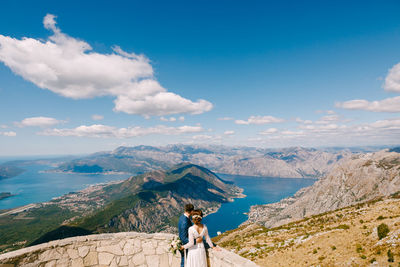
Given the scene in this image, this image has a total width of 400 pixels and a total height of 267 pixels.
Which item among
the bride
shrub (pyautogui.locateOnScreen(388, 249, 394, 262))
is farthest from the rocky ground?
the bride

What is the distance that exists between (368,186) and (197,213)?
229719 millimetres

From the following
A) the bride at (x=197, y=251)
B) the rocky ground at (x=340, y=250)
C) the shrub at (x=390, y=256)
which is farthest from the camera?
the rocky ground at (x=340, y=250)

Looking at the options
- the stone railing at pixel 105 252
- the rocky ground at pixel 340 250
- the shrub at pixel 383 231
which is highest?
the stone railing at pixel 105 252

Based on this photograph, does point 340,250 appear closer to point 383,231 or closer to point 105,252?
point 383,231

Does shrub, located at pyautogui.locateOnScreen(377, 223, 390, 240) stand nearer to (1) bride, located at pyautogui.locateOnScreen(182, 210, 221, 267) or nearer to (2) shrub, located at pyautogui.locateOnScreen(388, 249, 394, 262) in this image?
(2) shrub, located at pyautogui.locateOnScreen(388, 249, 394, 262)

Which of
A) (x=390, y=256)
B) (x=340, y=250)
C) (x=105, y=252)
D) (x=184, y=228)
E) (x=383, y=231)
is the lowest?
(x=340, y=250)

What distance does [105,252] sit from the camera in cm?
1088

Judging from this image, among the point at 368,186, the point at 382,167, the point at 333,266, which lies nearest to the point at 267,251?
the point at 333,266

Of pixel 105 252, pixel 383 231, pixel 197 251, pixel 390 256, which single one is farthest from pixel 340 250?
pixel 105 252

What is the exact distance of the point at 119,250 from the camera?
1112 cm

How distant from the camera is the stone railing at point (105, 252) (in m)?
9.44

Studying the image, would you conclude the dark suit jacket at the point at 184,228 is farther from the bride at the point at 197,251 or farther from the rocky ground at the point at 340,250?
the rocky ground at the point at 340,250

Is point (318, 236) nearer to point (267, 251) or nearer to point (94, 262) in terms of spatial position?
point (267, 251)

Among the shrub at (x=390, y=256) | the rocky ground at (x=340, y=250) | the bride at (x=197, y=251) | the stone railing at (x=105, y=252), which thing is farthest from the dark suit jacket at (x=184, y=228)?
the shrub at (x=390, y=256)
